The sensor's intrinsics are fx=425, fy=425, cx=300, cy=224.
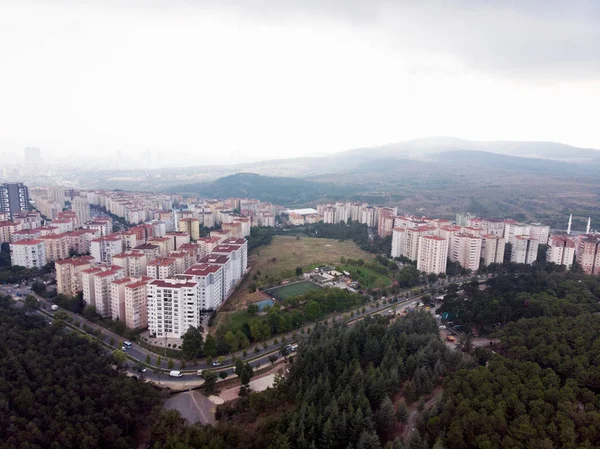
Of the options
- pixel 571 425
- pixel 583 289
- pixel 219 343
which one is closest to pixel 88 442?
pixel 219 343

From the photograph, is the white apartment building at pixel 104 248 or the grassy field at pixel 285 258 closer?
the grassy field at pixel 285 258

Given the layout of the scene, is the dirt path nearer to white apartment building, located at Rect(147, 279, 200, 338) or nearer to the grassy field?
white apartment building, located at Rect(147, 279, 200, 338)

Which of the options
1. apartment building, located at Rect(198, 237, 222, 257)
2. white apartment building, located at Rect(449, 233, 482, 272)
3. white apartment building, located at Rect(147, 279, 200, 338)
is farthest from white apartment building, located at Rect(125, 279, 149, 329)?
white apartment building, located at Rect(449, 233, 482, 272)

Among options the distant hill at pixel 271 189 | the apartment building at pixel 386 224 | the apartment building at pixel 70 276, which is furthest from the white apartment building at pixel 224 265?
the distant hill at pixel 271 189

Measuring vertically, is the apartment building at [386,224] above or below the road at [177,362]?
above

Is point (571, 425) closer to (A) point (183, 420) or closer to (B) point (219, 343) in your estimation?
(A) point (183, 420)

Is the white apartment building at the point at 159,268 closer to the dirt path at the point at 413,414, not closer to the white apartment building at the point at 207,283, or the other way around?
the white apartment building at the point at 207,283
